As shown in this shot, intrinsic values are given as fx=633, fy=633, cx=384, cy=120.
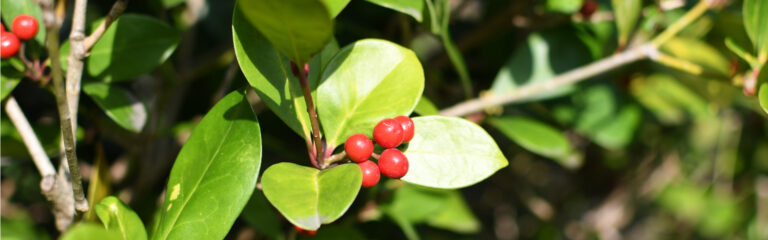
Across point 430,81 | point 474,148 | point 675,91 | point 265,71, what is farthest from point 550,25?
point 265,71

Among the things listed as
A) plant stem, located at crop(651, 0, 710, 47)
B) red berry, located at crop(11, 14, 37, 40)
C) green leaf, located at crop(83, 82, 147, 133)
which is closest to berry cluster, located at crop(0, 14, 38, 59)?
red berry, located at crop(11, 14, 37, 40)

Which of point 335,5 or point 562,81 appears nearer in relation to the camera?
point 335,5

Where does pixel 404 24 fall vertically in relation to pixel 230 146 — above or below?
below

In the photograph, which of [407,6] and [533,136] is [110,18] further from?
[533,136]

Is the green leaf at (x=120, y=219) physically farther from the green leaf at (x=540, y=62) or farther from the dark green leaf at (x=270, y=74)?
the green leaf at (x=540, y=62)

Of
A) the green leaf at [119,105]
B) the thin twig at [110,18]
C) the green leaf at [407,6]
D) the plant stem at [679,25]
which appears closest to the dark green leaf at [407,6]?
the green leaf at [407,6]

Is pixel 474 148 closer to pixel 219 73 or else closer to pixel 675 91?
pixel 219 73

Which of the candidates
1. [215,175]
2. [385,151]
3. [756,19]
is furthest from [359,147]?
[756,19]
